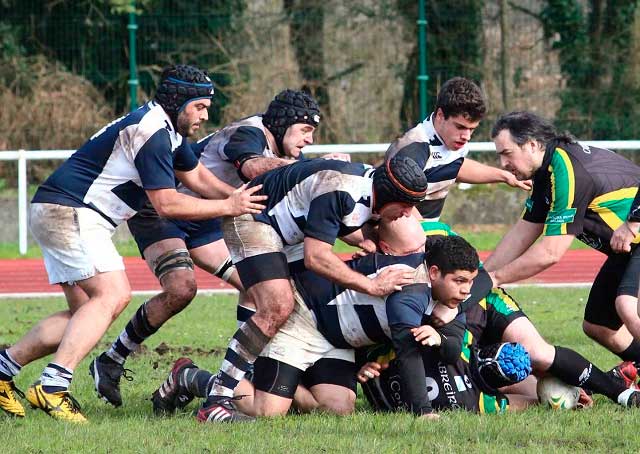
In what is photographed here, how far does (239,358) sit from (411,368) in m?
0.99

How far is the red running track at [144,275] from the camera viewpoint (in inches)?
561

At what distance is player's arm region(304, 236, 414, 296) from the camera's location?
6647 millimetres

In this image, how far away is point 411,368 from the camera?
21.4 feet

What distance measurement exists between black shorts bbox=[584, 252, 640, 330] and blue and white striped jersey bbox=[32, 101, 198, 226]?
276 centimetres

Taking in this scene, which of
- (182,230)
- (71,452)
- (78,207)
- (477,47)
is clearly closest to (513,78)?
(477,47)

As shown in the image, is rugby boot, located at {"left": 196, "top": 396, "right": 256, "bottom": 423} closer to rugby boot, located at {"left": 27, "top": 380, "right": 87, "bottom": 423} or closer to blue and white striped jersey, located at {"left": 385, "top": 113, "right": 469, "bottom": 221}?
rugby boot, located at {"left": 27, "top": 380, "right": 87, "bottom": 423}

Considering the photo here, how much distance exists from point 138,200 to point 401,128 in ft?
39.3

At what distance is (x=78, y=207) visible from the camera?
23.5ft

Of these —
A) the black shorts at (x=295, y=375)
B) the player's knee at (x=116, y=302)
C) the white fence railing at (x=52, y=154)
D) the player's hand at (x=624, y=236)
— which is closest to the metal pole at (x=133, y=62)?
the white fence railing at (x=52, y=154)

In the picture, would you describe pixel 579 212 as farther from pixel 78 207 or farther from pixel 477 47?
pixel 477 47

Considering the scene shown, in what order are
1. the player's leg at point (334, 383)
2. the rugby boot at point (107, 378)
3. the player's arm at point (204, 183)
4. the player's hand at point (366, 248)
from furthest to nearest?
the player's arm at point (204, 183) < the rugby boot at point (107, 378) < the player's hand at point (366, 248) < the player's leg at point (334, 383)

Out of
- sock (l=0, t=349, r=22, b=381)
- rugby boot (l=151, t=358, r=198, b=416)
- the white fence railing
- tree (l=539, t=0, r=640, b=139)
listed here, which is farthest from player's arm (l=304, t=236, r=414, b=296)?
tree (l=539, t=0, r=640, b=139)

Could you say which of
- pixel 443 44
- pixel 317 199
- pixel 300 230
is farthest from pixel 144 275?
pixel 317 199

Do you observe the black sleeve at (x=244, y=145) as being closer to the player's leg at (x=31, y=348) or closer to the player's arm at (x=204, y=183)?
the player's arm at (x=204, y=183)
